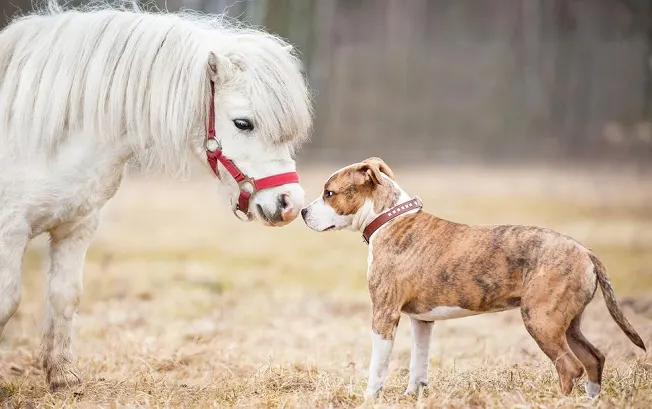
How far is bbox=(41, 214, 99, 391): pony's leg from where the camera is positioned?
15.3 ft

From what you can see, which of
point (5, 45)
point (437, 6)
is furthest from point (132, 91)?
point (437, 6)

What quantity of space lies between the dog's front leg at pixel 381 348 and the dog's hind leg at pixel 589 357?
87cm

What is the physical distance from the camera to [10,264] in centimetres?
425

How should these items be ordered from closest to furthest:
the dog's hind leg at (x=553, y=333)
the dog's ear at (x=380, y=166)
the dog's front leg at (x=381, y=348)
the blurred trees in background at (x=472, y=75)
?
the dog's hind leg at (x=553, y=333), the dog's front leg at (x=381, y=348), the dog's ear at (x=380, y=166), the blurred trees in background at (x=472, y=75)

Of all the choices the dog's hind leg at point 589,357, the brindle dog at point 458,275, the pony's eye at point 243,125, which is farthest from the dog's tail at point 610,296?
the pony's eye at point 243,125

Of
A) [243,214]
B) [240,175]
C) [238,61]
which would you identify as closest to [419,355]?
[243,214]

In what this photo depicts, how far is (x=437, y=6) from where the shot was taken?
2825cm

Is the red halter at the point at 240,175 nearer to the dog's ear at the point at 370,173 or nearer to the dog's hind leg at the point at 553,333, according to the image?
the dog's ear at the point at 370,173

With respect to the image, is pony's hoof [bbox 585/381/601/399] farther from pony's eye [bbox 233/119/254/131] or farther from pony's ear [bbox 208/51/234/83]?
pony's ear [bbox 208/51/234/83]

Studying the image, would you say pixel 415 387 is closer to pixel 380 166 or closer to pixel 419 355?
pixel 419 355

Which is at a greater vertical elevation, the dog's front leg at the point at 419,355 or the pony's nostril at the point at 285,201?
the pony's nostril at the point at 285,201

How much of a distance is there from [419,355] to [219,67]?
185 cm

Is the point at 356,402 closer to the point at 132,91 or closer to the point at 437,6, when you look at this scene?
the point at 132,91

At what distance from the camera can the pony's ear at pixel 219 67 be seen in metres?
4.30
